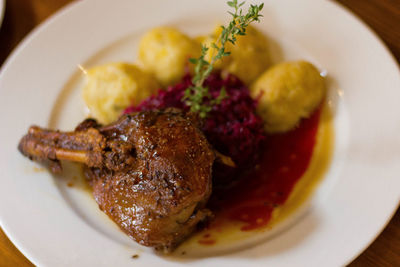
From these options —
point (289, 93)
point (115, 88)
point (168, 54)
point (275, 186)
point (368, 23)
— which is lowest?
point (115, 88)

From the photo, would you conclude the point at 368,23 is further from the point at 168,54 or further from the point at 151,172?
the point at 151,172

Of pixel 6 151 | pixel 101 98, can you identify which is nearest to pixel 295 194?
pixel 101 98

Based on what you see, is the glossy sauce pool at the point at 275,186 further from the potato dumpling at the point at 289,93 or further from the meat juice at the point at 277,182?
the potato dumpling at the point at 289,93

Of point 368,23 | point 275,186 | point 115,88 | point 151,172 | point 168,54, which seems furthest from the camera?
point 368,23

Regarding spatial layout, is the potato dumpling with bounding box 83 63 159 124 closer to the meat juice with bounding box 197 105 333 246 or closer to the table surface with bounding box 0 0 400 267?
the meat juice with bounding box 197 105 333 246

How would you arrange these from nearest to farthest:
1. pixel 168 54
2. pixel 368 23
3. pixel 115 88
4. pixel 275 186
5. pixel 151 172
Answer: pixel 151 172 → pixel 275 186 → pixel 115 88 → pixel 168 54 → pixel 368 23

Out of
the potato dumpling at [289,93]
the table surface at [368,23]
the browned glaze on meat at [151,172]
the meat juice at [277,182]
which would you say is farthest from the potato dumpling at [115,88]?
the table surface at [368,23]

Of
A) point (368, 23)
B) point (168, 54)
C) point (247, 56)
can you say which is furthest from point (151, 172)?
point (368, 23)

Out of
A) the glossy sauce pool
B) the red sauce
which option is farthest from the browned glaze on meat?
the red sauce
